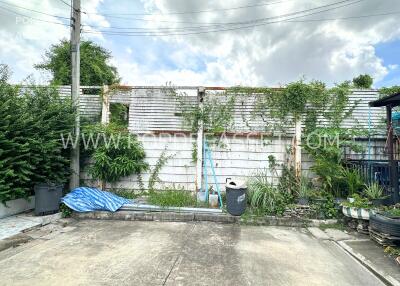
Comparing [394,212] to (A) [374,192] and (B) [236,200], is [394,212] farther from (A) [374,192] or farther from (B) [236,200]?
(B) [236,200]

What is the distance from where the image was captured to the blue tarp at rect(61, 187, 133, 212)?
5.62 m

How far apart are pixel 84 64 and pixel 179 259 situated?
12.7 m

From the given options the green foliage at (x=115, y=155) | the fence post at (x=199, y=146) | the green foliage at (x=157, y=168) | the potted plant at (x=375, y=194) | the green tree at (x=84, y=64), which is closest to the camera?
the potted plant at (x=375, y=194)

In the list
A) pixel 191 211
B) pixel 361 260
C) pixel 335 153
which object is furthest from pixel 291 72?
pixel 361 260

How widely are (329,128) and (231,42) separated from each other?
4.43 metres

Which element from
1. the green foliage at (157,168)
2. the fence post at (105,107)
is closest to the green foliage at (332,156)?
the green foliage at (157,168)

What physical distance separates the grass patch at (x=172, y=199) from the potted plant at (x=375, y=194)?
11.7ft

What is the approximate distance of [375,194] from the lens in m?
5.11

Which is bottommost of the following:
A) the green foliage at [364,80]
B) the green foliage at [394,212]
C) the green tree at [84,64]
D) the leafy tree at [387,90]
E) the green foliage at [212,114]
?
the green foliage at [394,212]

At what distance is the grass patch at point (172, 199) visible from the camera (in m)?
5.98

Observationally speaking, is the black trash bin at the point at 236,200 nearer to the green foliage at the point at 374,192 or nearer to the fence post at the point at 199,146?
the fence post at the point at 199,146

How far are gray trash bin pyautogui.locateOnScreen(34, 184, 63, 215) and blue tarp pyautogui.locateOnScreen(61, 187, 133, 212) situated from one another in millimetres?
228

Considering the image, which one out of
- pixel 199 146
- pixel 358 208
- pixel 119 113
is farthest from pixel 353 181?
pixel 119 113

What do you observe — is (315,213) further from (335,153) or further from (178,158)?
(178,158)
